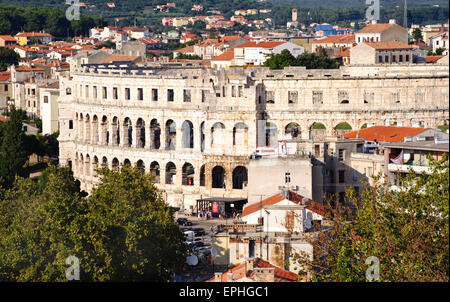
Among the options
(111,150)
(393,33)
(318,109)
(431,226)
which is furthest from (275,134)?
(393,33)

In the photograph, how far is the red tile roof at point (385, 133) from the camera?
275 ft

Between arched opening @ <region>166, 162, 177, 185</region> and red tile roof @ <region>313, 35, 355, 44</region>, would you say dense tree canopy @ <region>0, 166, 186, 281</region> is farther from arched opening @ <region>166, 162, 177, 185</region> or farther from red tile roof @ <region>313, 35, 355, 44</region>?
red tile roof @ <region>313, 35, 355, 44</region>

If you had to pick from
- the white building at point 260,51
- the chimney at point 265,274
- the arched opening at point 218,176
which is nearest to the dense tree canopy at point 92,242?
the chimney at point 265,274

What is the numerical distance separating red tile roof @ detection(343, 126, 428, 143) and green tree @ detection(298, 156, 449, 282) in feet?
112

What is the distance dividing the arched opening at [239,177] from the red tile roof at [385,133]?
9422mm

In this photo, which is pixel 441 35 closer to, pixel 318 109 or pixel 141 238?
pixel 318 109

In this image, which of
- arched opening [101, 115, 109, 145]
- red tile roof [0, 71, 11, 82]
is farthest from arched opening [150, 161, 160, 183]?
red tile roof [0, 71, 11, 82]

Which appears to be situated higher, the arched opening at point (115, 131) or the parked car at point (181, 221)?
the arched opening at point (115, 131)

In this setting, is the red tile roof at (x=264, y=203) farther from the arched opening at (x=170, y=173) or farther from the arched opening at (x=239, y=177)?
the arched opening at (x=170, y=173)

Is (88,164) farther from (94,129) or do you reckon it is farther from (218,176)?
(218,176)

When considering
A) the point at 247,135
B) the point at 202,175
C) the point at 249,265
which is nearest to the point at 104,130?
the point at 202,175

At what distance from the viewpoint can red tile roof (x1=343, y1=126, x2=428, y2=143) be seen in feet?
275
